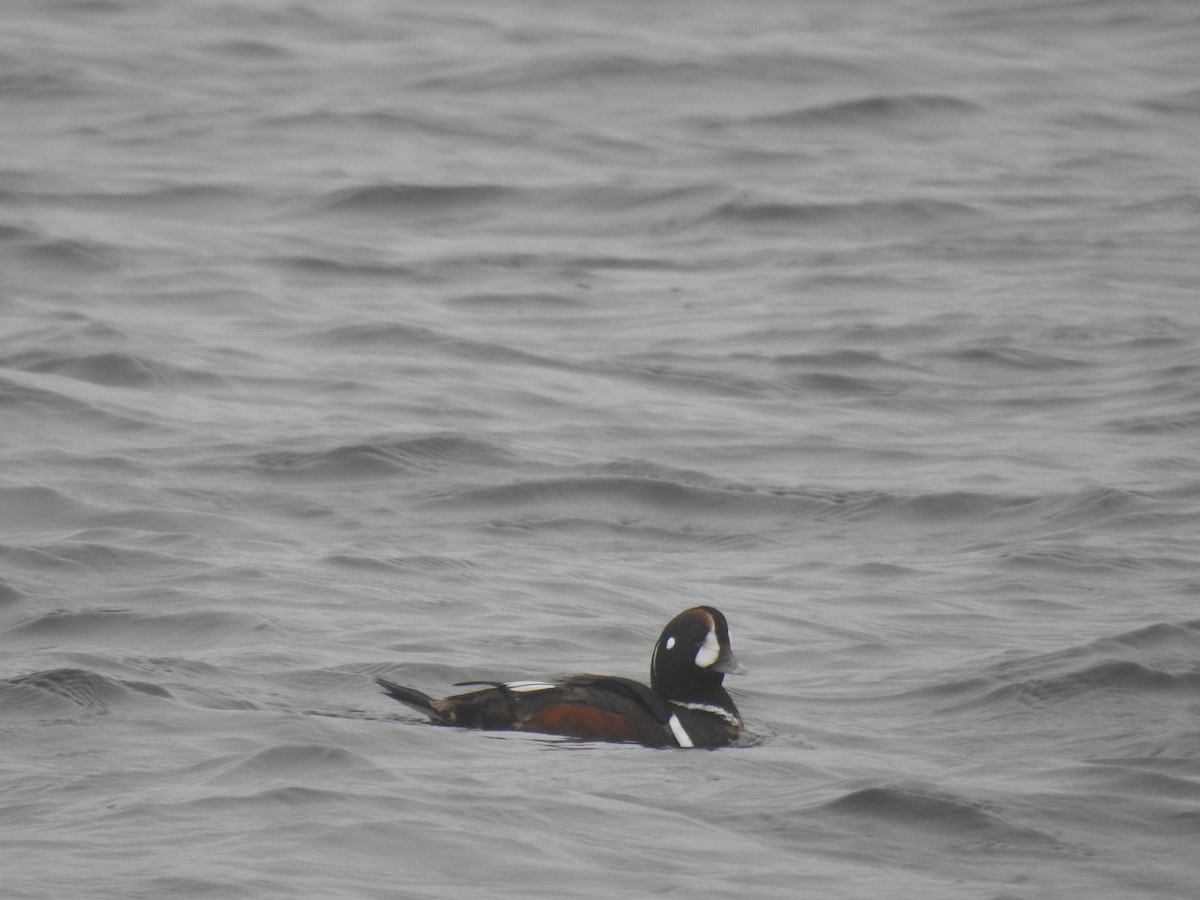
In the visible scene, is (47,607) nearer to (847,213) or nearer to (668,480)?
(668,480)

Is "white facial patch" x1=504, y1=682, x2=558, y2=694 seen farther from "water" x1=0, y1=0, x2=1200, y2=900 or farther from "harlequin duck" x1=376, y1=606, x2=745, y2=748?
"water" x1=0, y1=0, x2=1200, y2=900

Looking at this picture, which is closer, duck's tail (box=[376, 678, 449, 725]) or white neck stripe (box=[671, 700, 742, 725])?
duck's tail (box=[376, 678, 449, 725])

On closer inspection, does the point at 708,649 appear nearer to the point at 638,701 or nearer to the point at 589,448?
the point at 638,701

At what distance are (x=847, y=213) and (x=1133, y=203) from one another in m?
2.36

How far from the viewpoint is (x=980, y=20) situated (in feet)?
79.6

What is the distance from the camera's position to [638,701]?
24.3ft

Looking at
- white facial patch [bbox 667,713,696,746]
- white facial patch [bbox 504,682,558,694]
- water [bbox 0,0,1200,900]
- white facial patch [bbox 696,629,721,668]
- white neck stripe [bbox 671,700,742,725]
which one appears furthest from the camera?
white facial patch [bbox 696,629,721,668]

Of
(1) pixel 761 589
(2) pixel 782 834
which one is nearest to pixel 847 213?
(1) pixel 761 589

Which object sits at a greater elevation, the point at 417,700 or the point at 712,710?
the point at 417,700

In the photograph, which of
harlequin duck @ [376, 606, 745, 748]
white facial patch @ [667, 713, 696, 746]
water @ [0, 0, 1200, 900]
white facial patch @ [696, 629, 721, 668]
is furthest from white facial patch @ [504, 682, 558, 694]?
white facial patch @ [696, 629, 721, 668]

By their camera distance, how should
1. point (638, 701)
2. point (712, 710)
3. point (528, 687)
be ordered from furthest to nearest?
1. point (712, 710)
2. point (638, 701)
3. point (528, 687)

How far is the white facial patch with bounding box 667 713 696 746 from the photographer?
24.4ft

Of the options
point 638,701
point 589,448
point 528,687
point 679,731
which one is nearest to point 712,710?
point 679,731

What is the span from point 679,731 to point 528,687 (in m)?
0.60
